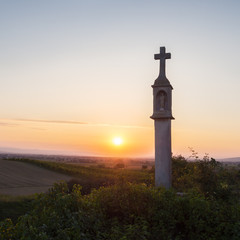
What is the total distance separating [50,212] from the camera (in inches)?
237

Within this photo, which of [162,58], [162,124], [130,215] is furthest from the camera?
[162,58]

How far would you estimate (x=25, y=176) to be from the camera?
31.2 meters

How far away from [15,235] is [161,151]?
728cm

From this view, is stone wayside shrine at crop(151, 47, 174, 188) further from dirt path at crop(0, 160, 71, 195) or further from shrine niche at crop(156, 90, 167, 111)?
dirt path at crop(0, 160, 71, 195)

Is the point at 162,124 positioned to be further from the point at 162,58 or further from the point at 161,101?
the point at 162,58

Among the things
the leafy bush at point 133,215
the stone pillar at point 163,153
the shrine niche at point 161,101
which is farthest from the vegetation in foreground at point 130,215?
the shrine niche at point 161,101

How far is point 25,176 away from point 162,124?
23427 mm

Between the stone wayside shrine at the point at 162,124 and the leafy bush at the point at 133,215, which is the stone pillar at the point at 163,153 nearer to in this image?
the stone wayside shrine at the point at 162,124

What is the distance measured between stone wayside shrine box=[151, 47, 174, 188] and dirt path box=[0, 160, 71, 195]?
15.2 meters

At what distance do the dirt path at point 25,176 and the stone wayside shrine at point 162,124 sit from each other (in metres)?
15.2

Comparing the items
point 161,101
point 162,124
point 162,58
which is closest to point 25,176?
point 161,101

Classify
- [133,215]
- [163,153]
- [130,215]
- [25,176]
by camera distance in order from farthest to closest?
[25,176] < [163,153] < [130,215] < [133,215]

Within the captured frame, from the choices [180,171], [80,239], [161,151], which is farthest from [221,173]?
[80,239]

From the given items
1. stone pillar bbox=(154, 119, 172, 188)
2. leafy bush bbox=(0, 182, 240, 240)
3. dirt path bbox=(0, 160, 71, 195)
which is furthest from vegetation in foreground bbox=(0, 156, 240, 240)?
dirt path bbox=(0, 160, 71, 195)
